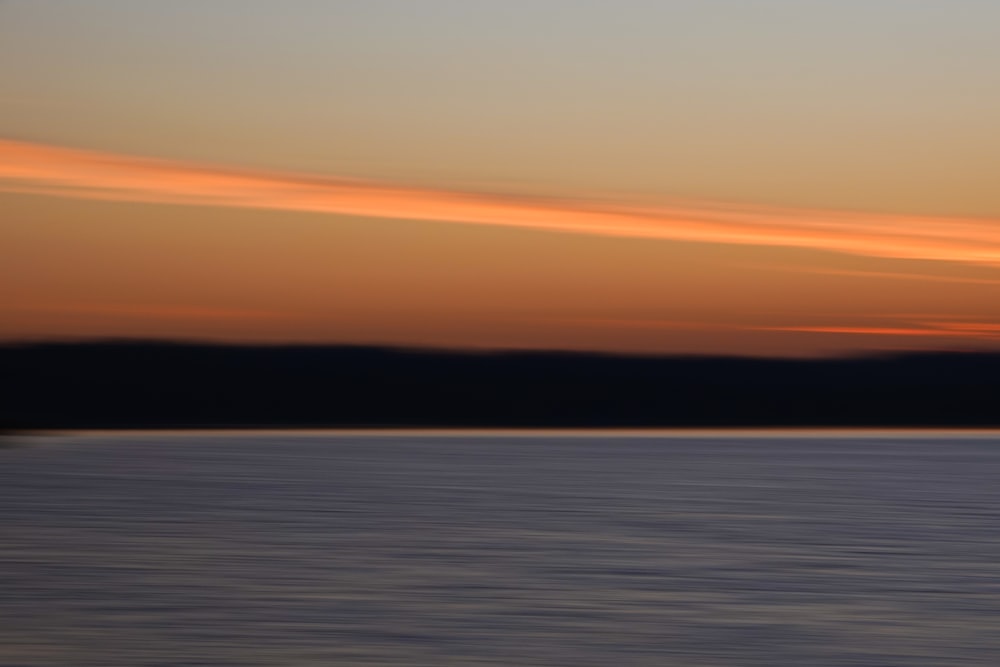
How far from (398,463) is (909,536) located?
48895 mm

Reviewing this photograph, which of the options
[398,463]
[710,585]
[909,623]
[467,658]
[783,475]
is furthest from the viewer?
[398,463]

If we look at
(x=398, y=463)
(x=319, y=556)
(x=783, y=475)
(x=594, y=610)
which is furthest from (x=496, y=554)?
(x=398, y=463)

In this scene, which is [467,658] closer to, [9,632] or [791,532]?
[9,632]

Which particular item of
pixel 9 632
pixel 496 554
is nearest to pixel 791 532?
pixel 496 554

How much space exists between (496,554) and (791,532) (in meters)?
8.33

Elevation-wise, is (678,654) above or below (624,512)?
below

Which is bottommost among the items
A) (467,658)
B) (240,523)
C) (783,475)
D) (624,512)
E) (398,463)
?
(467,658)

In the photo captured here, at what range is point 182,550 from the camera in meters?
25.4

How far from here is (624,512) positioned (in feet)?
119

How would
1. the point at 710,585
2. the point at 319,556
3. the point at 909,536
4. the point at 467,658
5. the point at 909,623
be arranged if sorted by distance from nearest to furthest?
the point at 467,658 → the point at 909,623 → the point at 710,585 → the point at 319,556 → the point at 909,536

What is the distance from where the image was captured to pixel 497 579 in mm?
21484

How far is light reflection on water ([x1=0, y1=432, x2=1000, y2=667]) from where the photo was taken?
51.4 ft

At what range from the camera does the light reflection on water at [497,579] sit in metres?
15.7

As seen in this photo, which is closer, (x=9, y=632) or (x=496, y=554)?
(x=9, y=632)
